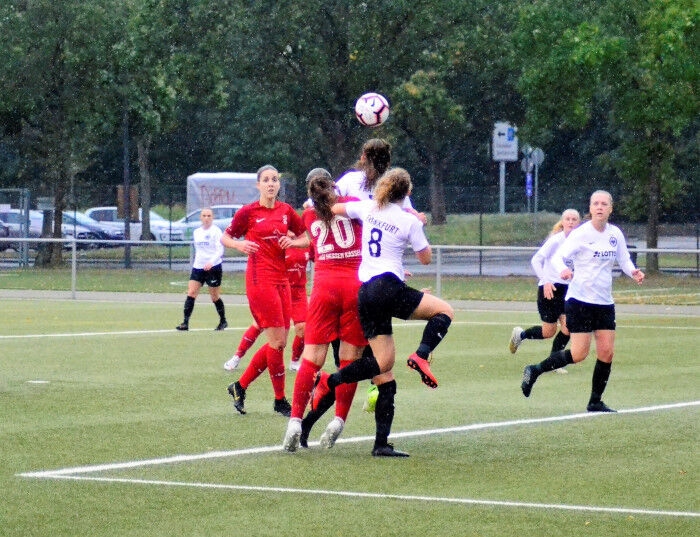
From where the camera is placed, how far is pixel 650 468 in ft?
30.4

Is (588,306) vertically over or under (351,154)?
under

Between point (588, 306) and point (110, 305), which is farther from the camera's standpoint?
point (110, 305)

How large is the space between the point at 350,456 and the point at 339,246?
143cm

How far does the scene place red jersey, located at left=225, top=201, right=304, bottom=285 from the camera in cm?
1243

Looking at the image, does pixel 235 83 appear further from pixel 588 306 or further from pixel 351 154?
pixel 588 306

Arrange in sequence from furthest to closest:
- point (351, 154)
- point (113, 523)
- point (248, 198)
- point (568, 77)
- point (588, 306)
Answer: point (248, 198) < point (351, 154) < point (568, 77) < point (588, 306) < point (113, 523)

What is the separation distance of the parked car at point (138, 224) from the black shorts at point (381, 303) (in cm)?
4335

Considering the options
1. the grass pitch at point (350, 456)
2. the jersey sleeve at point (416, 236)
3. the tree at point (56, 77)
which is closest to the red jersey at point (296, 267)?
the grass pitch at point (350, 456)

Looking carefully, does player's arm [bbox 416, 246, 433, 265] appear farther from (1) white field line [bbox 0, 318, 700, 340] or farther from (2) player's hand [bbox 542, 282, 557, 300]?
(1) white field line [bbox 0, 318, 700, 340]

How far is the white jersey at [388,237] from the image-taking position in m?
9.51

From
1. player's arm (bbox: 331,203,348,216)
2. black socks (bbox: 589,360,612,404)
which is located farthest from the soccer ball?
black socks (bbox: 589,360,612,404)

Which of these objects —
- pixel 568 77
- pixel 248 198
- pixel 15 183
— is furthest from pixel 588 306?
pixel 15 183

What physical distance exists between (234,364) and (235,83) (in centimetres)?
5507

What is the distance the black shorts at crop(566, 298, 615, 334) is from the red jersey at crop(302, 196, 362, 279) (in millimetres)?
3168
